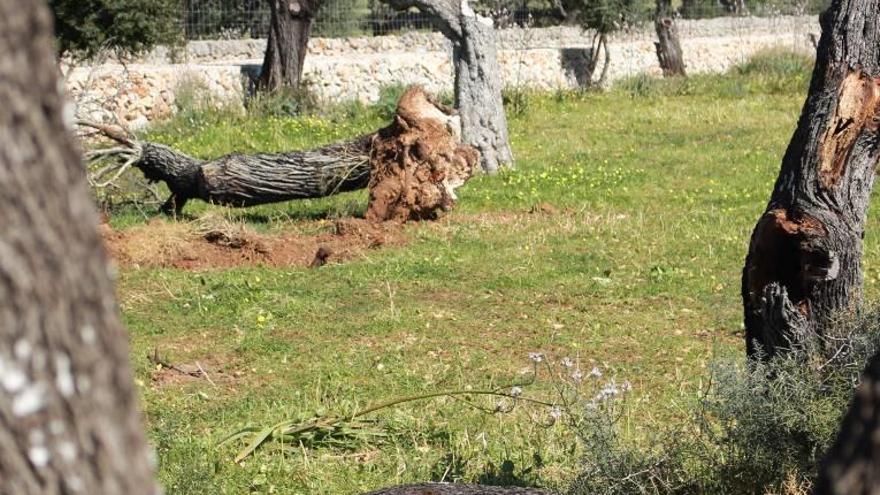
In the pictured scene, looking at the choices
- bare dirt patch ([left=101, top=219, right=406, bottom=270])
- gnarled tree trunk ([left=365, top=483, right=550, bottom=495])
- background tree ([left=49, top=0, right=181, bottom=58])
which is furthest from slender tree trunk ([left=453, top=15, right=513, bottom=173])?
gnarled tree trunk ([left=365, top=483, right=550, bottom=495])

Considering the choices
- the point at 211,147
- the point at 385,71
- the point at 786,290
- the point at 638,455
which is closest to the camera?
the point at 638,455

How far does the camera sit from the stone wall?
Answer: 2062 centimetres

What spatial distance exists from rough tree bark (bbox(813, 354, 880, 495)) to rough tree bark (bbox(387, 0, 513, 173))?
44.1 feet

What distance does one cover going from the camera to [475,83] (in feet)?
50.2

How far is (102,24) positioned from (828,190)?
1750 centimetres

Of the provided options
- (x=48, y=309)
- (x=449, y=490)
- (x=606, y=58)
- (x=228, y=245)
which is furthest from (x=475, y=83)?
(x=48, y=309)

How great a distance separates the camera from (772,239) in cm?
543

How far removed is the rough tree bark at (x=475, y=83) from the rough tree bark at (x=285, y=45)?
21.2 ft

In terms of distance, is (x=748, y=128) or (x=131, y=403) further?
(x=748, y=128)

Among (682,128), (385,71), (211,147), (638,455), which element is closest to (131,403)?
(638,455)

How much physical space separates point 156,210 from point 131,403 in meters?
11.5

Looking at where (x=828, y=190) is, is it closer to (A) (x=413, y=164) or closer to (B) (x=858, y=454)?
(B) (x=858, y=454)

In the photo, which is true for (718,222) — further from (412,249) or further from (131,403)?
(131,403)

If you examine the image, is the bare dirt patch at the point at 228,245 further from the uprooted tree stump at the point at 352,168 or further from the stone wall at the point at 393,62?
the stone wall at the point at 393,62
